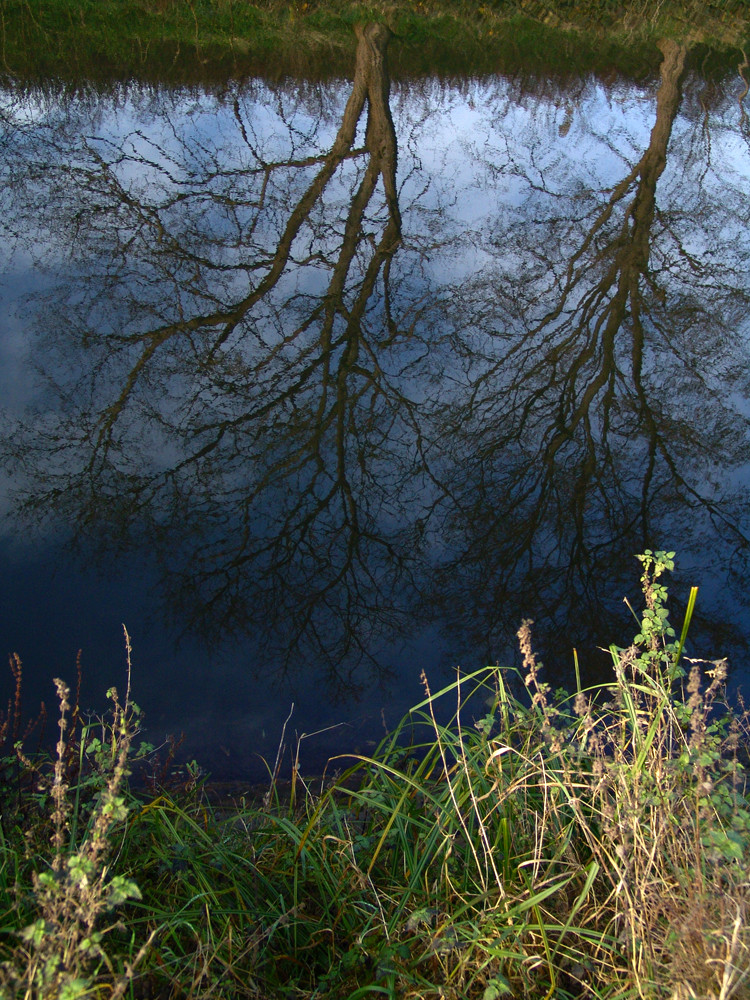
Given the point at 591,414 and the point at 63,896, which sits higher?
the point at 591,414

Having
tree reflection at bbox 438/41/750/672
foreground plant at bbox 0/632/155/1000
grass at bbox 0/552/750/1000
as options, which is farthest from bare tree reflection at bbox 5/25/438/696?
foreground plant at bbox 0/632/155/1000

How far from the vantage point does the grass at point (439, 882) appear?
172cm

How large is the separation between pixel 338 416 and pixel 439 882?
3.00m

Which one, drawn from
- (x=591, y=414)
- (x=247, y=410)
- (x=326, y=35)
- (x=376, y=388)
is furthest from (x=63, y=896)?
(x=326, y=35)

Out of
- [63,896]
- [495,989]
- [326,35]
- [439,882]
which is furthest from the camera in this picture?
[326,35]

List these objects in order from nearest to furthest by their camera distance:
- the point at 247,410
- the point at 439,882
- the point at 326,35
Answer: the point at 439,882 → the point at 247,410 → the point at 326,35

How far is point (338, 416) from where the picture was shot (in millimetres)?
4664

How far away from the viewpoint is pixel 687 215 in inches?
285

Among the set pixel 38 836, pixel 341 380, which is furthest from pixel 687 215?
pixel 38 836

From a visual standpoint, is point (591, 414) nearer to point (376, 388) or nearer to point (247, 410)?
point (376, 388)

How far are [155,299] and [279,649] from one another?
3.18 m

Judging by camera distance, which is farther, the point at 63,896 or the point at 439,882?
the point at 439,882

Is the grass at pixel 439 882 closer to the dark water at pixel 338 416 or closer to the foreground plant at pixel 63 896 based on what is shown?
the foreground plant at pixel 63 896

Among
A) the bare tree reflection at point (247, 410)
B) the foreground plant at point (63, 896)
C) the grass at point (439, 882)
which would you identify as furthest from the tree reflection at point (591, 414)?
the foreground plant at point (63, 896)
